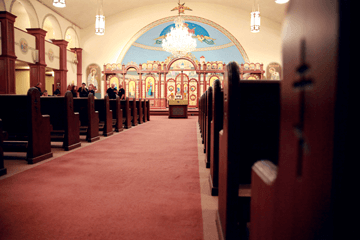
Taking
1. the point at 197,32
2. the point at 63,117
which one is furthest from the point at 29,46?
the point at 197,32

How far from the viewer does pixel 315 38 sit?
1.07 feet

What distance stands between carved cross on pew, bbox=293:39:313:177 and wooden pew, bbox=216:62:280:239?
679 mm

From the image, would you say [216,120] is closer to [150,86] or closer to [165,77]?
[165,77]

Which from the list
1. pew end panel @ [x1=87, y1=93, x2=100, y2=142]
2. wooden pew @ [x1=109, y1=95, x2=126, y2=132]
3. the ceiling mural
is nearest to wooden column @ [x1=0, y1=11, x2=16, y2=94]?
wooden pew @ [x1=109, y1=95, x2=126, y2=132]

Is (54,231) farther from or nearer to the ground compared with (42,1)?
nearer to the ground

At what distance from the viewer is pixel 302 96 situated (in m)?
0.36

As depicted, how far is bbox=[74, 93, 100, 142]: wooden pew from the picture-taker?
4.22 meters

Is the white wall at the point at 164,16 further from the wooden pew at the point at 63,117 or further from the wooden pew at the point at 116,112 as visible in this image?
the wooden pew at the point at 63,117

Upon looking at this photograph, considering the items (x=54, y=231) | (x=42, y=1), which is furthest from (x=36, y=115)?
(x=42, y=1)

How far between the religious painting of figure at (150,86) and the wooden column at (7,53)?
648 cm

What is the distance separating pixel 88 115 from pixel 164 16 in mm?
11863

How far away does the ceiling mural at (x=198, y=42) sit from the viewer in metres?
14.5

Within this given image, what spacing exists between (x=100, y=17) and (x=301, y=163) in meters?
10.5

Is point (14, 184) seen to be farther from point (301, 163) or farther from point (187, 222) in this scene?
point (301, 163)
